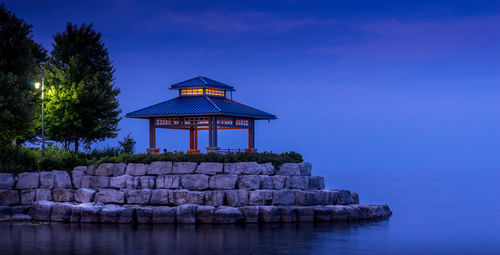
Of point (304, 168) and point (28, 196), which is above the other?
point (304, 168)

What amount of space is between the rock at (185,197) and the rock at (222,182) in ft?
2.30

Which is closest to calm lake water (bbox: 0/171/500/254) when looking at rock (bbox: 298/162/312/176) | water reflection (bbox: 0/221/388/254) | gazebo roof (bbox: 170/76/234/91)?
water reflection (bbox: 0/221/388/254)

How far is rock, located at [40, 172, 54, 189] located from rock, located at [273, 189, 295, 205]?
9886 millimetres

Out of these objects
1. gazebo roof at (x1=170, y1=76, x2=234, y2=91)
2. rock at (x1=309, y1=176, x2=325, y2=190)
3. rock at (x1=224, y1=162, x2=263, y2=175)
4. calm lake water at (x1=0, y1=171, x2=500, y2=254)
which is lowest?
calm lake water at (x1=0, y1=171, x2=500, y2=254)

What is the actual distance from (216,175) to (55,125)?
12.0 metres

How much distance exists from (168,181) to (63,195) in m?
4.66

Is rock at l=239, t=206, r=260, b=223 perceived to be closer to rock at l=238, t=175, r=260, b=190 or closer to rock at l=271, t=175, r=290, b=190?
rock at l=238, t=175, r=260, b=190

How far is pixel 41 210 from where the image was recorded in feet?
85.8

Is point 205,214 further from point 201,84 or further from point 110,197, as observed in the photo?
point 201,84

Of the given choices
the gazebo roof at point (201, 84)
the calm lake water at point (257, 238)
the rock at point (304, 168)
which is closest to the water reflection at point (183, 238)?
the calm lake water at point (257, 238)

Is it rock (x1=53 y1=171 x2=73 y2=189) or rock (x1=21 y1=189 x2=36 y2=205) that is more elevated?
rock (x1=53 y1=171 x2=73 y2=189)

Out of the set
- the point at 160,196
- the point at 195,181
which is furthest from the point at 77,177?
the point at 195,181

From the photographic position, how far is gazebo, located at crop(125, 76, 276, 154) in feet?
98.3

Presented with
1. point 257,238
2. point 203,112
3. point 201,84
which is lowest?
point 257,238
